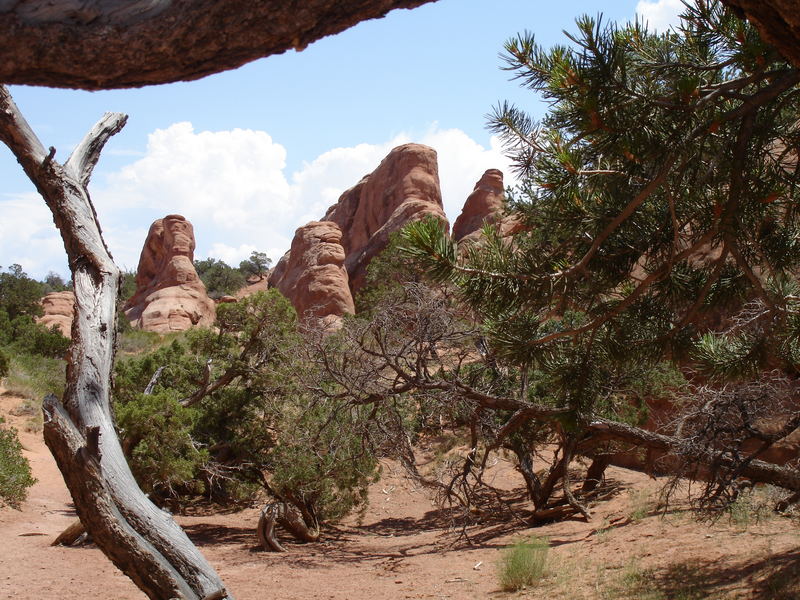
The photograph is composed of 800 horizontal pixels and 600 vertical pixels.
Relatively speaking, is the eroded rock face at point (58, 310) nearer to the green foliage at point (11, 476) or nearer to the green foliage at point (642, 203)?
the green foliage at point (11, 476)

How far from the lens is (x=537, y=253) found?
18.2 feet

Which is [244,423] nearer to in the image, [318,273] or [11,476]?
[11,476]

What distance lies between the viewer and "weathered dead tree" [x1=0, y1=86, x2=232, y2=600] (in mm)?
2838

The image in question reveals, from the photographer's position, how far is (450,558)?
10.0m

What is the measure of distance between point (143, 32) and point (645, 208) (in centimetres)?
448

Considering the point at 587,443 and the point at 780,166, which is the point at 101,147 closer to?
the point at 780,166

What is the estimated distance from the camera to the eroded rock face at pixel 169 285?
39.8 m

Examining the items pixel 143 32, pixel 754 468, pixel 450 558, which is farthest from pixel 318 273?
pixel 143 32

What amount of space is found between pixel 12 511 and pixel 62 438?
409 inches

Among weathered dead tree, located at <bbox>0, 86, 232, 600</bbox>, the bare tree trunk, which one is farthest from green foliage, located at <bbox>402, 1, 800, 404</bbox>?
weathered dead tree, located at <bbox>0, 86, 232, 600</bbox>

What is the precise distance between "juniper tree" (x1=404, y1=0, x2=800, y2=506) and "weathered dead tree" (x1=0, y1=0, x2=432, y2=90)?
241 cm

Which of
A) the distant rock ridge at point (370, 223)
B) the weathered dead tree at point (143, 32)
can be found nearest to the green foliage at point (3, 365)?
the distant rock ridge at point (370, 223)

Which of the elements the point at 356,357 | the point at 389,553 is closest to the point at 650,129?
the point at 356,357

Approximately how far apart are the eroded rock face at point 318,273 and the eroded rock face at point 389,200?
2637 millimetres
